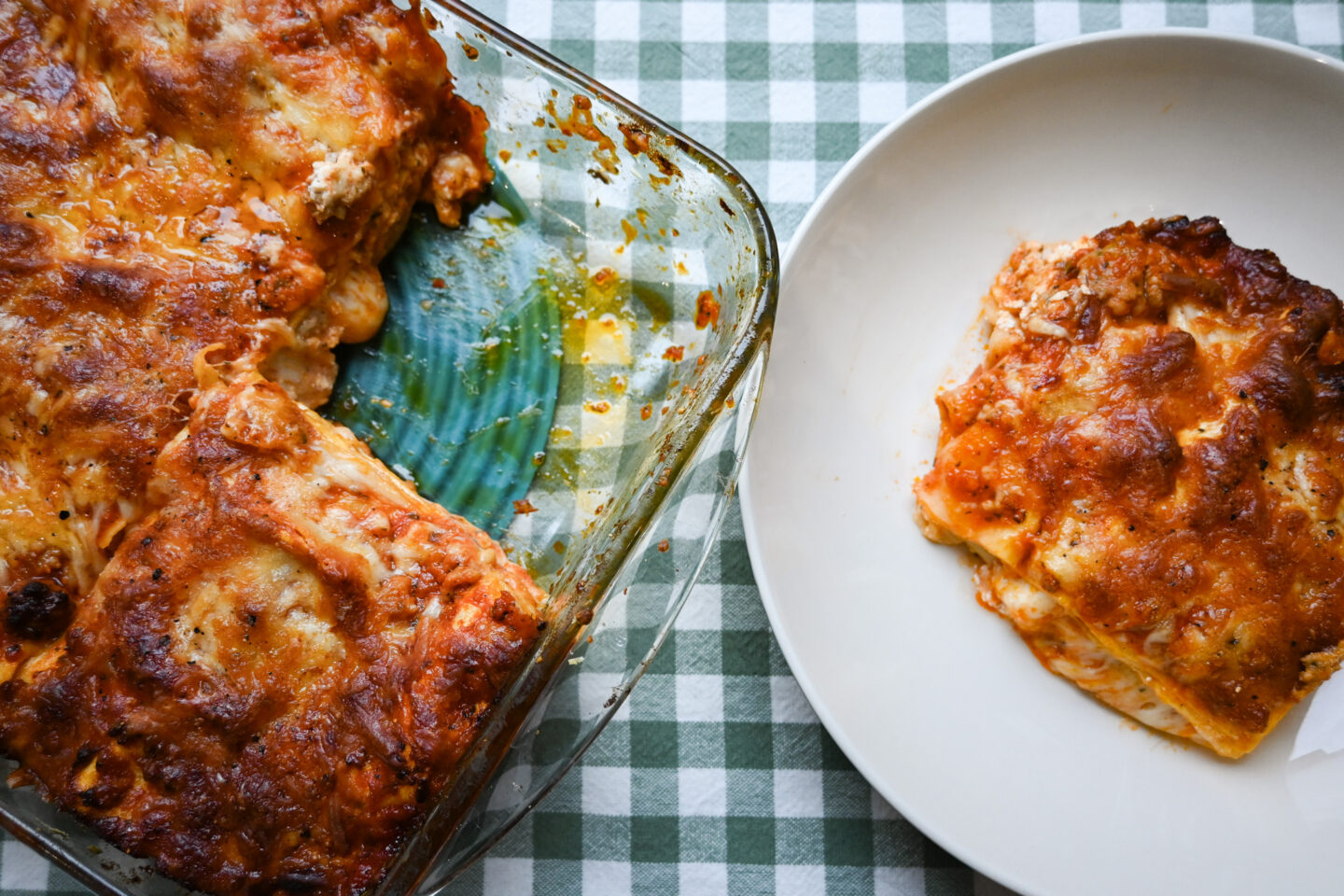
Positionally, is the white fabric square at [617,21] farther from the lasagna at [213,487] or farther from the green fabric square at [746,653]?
the green fabric square at [746,653]

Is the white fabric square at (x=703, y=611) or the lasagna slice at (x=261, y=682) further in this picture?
the white fabric square at (x=703, y=611)

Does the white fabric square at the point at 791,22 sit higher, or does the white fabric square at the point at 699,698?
the white fabric square at the point at 791,22

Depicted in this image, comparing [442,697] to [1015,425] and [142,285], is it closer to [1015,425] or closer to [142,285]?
[142,285]

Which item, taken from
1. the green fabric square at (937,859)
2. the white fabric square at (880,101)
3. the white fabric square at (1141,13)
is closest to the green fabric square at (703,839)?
the green fabric square at (937,859)

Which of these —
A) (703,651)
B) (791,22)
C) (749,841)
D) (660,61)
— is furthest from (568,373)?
(749,841)

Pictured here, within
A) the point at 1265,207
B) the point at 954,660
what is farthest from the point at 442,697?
the point at 1265,207

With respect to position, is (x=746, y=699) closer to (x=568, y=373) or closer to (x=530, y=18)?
(x=568, y=373)

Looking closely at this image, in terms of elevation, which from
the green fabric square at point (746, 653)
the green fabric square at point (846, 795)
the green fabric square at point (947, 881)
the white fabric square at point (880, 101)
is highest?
the white fabric square at point (880, 101)
